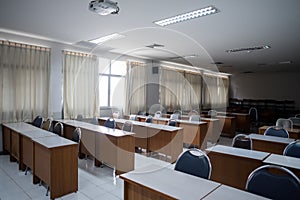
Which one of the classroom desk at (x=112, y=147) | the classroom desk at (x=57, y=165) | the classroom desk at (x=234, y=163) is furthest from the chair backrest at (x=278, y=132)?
the classroom desk at (x=57, y=165)

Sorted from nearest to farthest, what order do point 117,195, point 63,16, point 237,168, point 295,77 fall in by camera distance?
point 237,168 → point 117,195 → point 63,16 → point 295,77

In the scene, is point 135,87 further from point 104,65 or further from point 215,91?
point 215,91

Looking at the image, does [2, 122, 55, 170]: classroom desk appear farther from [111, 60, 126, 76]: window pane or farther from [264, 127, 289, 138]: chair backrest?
[264, 127, 289, 138]: chair backrest

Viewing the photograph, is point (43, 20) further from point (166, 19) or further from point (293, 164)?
point (293, 164)

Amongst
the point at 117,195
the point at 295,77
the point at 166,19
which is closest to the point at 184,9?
the point at 166,19

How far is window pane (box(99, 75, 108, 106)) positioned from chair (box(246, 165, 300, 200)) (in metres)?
5.53

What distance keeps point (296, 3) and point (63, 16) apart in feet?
11.6

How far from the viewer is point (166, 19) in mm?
3600

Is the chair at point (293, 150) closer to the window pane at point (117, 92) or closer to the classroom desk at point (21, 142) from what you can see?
the classroom desk at point (21, 142)

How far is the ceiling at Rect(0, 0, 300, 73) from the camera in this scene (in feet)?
9.92

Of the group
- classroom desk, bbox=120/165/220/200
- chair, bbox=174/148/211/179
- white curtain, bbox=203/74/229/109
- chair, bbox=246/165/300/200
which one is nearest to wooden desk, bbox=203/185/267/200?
classroom desk, bbox=120/165/220/200

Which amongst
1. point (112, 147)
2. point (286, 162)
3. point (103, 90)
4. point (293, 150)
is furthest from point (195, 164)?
point (103, 90)

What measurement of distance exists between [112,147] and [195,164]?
198 centimetres

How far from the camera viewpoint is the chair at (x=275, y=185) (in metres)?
1.65
